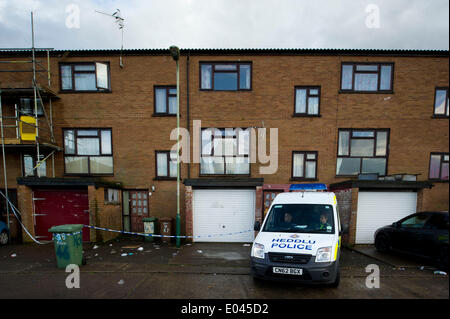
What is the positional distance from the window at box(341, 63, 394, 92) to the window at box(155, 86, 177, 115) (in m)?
7.98

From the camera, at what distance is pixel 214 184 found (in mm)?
8297

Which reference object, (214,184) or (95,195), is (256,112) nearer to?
(214,184)

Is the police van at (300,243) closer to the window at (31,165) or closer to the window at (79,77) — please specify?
the window at (79,77)

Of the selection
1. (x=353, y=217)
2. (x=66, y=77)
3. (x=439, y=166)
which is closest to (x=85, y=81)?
(x=66, y=77)

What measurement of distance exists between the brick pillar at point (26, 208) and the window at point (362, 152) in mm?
13502

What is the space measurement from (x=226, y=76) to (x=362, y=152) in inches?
291

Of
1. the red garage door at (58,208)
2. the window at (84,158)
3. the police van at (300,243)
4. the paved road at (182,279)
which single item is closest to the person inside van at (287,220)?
the police van at (300,243)

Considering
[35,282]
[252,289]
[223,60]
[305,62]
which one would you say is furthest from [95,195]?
[305,62]

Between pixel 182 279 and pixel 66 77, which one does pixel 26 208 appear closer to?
pixel 66 77

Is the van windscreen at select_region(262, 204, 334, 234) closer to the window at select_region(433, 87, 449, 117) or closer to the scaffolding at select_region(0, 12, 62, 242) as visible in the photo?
the window at select_region(433, 87, 449, 117)

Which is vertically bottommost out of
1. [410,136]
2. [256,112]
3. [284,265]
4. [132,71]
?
[284,265]

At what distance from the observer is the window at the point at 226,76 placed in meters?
9.41

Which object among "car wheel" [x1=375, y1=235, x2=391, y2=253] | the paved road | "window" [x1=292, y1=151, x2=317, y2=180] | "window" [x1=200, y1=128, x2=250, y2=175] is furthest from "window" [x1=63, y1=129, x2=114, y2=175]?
"car wheel" [x1=375, y1=235, x2=391, y2=253]
